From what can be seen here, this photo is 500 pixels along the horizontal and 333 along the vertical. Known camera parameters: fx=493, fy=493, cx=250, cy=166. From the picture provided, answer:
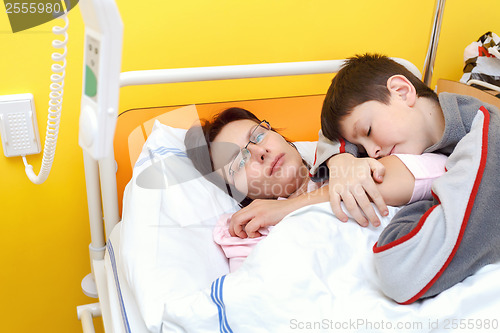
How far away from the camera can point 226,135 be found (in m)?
1.33

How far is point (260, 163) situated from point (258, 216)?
0.19m

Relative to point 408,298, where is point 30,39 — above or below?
above

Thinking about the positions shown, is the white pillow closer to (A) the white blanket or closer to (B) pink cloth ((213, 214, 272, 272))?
(B) pink cloth ((213, 214, 272, 272))

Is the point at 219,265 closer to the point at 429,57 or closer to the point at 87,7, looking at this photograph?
the point at 87,7

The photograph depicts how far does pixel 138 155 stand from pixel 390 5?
107 cm

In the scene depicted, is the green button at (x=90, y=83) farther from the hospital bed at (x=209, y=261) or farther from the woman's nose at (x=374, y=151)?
the woman's nose at (x=374, y=151)

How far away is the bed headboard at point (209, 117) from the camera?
136cm

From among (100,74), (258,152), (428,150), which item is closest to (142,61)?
(258,152)

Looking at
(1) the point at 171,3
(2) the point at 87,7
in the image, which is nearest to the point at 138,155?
(1) the point at 171,3

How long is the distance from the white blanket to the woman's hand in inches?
8.0

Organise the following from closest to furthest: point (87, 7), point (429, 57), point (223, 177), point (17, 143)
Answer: point (87, 7) < point (223, 177) < point (17, 143) < point (429, 57)

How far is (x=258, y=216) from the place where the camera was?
44.6 inches

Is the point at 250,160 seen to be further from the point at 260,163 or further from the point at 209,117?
the point at 209,117

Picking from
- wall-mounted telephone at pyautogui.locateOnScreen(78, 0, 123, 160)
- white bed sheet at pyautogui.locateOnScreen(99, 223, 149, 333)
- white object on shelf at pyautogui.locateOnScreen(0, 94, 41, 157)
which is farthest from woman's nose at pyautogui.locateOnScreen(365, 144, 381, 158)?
white object on shelf at pyautogui.locateOnScreen(0, 94, 41, 157)
